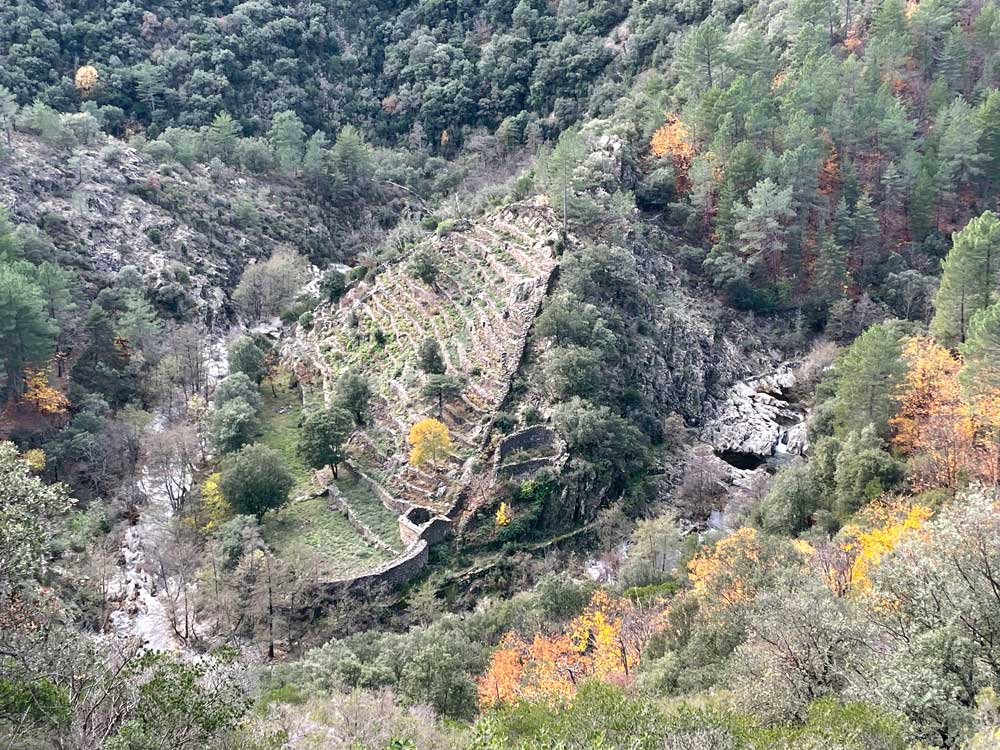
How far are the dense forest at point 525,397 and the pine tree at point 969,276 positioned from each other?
23 centimetres

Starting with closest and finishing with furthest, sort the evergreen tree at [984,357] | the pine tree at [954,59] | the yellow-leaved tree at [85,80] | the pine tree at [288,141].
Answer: the evergreen tree at [984,357] < the pine tree at [954,59] < the pine tree at [288,141] < the yellow-leaved tree at [85,80]

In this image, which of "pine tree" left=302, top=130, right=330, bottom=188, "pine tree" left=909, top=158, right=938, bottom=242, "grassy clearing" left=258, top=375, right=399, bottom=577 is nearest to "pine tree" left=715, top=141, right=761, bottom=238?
"pine tree" left=909, top=158, right=938, bottom=242

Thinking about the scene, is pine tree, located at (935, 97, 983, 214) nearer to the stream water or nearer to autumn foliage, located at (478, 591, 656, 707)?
autumn foliage, located at (478, 591, 656, 707)

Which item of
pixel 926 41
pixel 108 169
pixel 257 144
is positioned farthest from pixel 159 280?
pixel 926 41

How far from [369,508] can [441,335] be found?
1302cm

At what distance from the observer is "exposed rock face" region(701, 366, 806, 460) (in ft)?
161

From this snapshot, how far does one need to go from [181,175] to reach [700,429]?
51.5 m

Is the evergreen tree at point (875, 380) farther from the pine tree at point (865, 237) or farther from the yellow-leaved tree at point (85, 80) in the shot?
the yellow-leaved tree at point (85, 80)

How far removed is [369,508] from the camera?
39500mm

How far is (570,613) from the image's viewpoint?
31016mm

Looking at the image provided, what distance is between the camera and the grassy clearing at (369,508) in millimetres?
37781

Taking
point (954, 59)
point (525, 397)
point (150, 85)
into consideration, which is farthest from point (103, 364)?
point (954, 59)

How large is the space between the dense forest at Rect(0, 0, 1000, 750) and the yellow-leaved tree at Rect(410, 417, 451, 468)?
2.99ft

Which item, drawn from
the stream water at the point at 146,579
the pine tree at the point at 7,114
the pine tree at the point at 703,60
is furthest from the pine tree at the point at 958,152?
the pine tree at the point at 7,114
